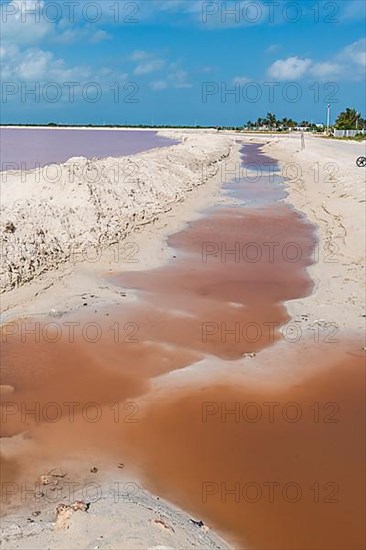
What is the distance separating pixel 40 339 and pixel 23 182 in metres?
11.7

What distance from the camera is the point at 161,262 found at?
16.7 m

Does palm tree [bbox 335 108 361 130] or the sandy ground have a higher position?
palm tree [bbox 335 108 361 130]

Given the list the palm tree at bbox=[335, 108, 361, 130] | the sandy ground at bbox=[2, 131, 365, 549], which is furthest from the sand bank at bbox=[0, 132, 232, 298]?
the palm tree at bbox=[335, 108, 361, 130]

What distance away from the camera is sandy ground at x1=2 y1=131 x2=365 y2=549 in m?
5.81

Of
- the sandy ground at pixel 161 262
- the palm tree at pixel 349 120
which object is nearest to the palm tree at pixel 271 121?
the palm tree at pixel 349 120

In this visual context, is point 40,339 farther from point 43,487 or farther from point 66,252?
point 66,252

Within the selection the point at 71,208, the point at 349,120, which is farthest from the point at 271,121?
the point at 71,208

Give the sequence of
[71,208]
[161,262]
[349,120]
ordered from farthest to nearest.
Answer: [349,120]
[71,208]
[161,262]

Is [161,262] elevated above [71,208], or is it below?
below

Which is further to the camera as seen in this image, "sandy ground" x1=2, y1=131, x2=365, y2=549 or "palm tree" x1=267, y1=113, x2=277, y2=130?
"palm tree" x1=267, y1=113, x2=277, y2=130

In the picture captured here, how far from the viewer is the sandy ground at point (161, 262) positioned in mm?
5812

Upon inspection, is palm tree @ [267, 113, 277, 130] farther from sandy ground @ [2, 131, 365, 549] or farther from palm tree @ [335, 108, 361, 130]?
sandy ground @ [2, 131, 365, 549]

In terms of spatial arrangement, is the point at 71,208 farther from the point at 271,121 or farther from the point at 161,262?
the point at 271,121

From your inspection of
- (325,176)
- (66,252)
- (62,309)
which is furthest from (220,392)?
(325,176)
